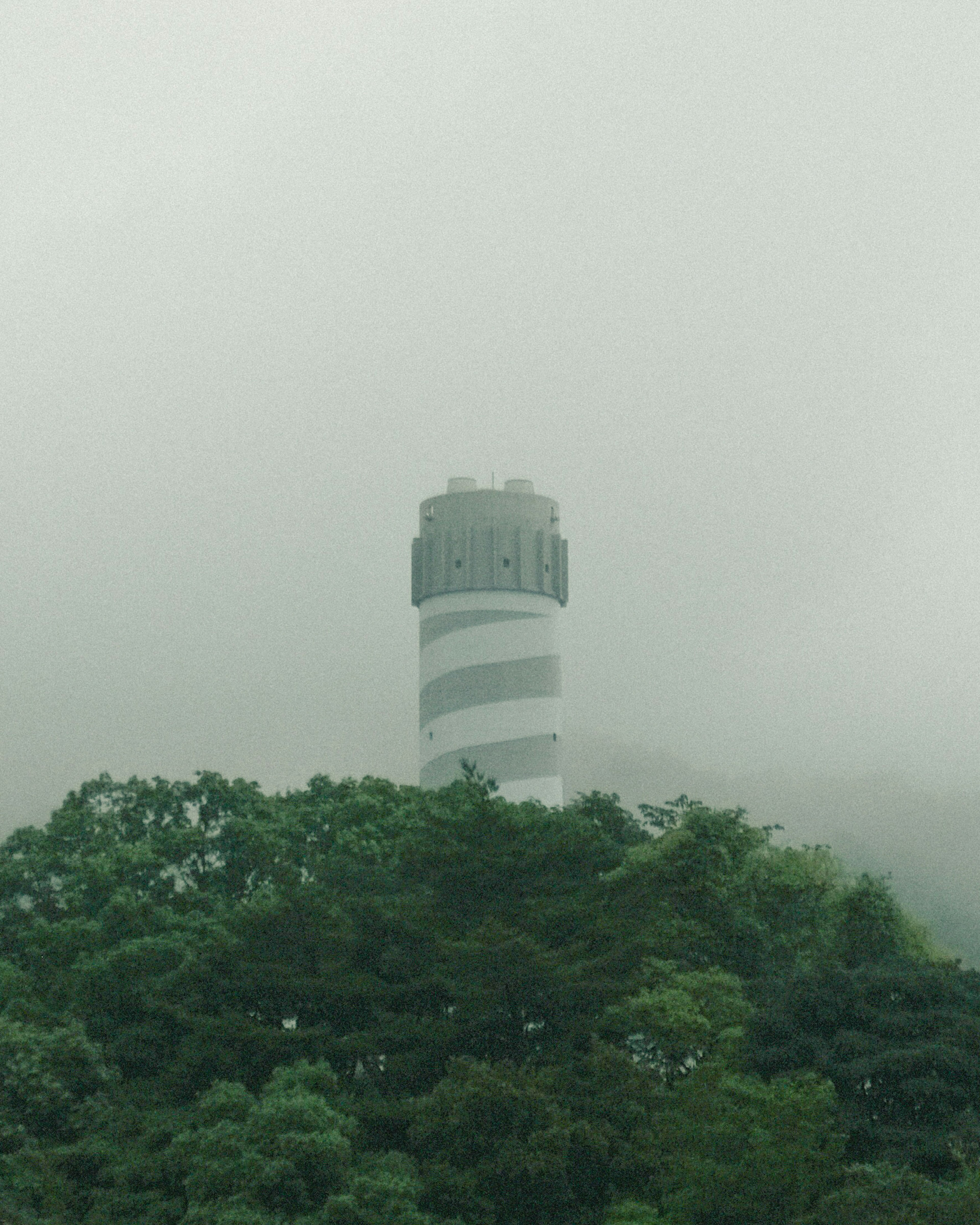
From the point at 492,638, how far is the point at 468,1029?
26034mm

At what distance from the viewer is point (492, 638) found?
5669 centimetres

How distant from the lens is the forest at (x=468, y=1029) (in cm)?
2786

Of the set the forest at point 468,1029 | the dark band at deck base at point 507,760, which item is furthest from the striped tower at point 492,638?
the forest at point 468,1029

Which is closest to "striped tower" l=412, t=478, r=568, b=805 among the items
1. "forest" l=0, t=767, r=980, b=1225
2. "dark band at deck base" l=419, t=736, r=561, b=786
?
"dark band at deck base" l=419, t=736, r=561, b=786

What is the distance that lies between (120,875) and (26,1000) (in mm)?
5063

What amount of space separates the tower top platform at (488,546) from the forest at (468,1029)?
1580 centimetres

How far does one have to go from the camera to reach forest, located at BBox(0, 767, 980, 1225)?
27859 mm

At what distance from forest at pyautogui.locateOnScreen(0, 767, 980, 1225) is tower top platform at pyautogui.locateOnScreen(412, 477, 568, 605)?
51.8ft

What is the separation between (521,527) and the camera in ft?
191

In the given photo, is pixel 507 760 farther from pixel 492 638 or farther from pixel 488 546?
pixel 488 546

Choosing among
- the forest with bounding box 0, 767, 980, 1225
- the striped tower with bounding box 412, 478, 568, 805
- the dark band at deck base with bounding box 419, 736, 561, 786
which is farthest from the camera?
the striped tower with bounding box 412, 478, 568, 805

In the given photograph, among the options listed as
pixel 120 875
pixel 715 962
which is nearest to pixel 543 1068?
pixel 715 962

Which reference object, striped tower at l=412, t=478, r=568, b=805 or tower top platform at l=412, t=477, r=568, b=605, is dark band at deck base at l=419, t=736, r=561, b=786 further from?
tower top platform at l=412, t=477, r=568, b=605

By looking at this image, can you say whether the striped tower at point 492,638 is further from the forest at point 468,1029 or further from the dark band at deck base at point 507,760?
the forest at point 468,1029
